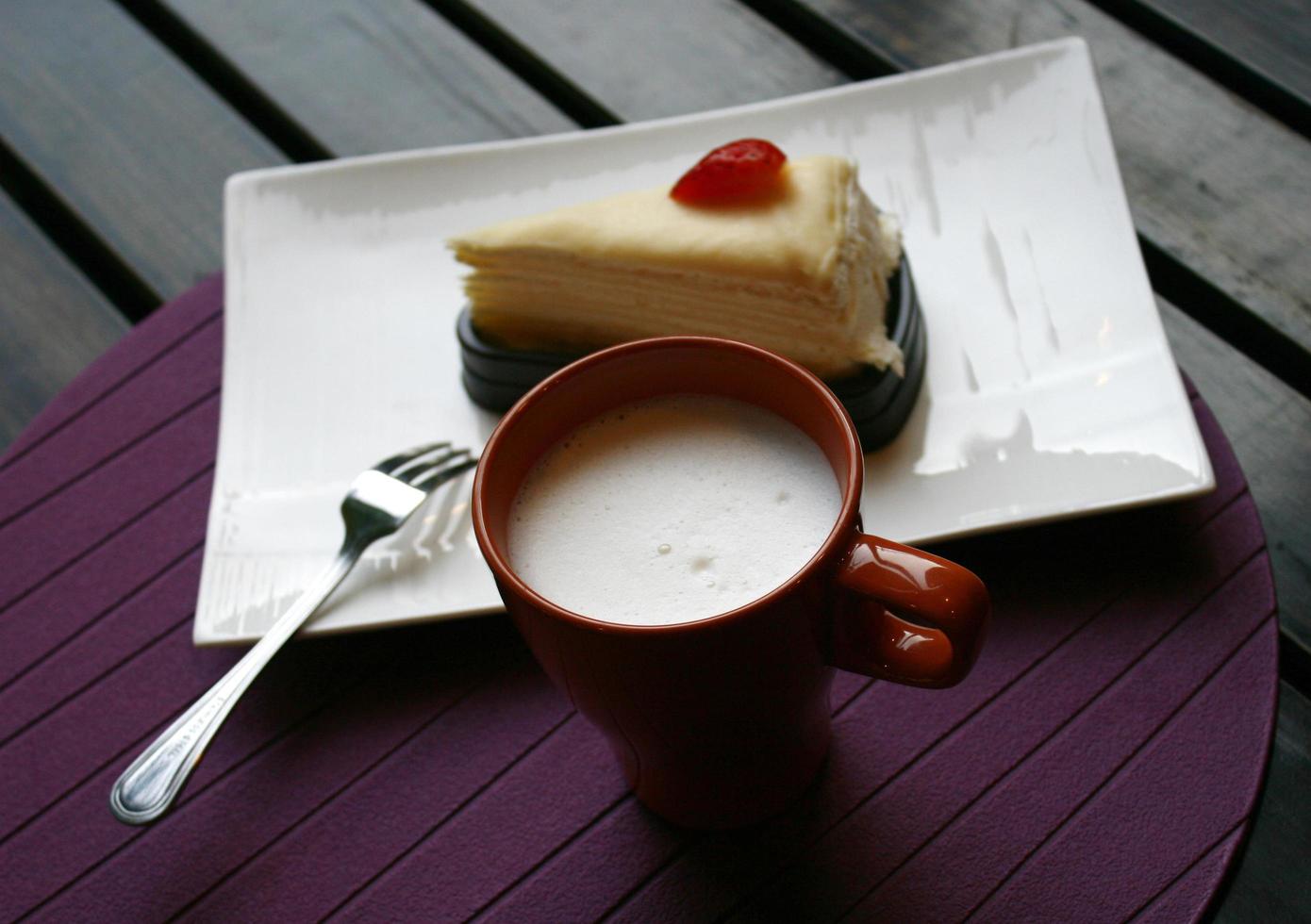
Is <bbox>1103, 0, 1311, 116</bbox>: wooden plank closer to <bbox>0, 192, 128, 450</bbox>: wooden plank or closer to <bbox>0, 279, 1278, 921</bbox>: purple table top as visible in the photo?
<bbox>0, 279, 1278, 921</bbox>: purple table top

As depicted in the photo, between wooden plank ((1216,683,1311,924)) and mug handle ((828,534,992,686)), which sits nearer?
mug handle ((828,534,992,686))

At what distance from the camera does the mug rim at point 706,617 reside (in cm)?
45

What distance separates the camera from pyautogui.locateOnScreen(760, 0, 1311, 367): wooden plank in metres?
0.87

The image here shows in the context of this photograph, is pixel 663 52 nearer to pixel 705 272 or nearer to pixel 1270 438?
pixel 705 272

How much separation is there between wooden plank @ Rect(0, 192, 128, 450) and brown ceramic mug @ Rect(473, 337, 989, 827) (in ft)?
1.96

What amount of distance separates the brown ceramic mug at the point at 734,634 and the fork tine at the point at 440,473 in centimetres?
22

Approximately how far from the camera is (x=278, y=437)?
809 millimetres

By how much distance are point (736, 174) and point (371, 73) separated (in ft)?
1.65

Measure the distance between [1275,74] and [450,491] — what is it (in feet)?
2.48

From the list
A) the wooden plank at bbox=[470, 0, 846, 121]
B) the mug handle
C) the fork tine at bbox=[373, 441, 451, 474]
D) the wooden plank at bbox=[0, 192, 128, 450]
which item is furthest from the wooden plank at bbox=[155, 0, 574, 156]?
the mug handle

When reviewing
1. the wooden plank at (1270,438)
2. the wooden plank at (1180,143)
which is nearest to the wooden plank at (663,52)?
the wooden plank at (1180,143)

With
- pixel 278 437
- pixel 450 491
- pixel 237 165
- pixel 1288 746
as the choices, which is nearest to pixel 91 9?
pixel 237 165

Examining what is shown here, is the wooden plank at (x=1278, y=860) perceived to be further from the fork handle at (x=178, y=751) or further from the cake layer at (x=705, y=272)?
the fork handle at (x=178, y=751)

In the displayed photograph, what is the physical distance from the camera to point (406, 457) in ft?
2.55
